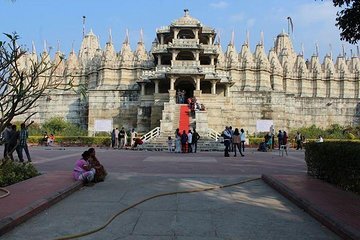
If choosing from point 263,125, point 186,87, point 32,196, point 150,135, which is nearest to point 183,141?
point 150,135

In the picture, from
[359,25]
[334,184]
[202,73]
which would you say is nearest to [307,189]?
[334,184]

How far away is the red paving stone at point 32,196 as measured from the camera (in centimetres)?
691

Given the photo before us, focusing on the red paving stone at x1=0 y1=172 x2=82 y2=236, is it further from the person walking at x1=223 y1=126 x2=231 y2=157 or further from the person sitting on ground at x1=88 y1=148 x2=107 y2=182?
the person walking at x1=223 y1=126 x2=231 y2=157

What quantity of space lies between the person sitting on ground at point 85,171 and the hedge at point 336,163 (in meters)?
6.77

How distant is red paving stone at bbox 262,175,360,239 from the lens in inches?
259

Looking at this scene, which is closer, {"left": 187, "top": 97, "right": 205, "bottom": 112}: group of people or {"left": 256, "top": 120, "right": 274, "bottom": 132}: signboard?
{"left": 187, "top": 97, "right": 205, "bottom": 112}: group of people

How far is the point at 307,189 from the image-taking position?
33.3 feet

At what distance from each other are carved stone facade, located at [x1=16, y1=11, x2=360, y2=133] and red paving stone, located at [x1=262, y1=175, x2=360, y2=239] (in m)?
23.6

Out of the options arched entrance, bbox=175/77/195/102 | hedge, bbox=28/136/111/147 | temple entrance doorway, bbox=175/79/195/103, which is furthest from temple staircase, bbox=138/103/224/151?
temple entrance doorway, bbox=175/79/195/103

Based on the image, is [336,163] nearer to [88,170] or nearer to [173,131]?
[88,170]

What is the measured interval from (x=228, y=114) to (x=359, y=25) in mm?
32794

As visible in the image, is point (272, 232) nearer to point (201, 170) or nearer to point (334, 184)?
point (334, 184)

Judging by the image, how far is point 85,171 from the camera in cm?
1150

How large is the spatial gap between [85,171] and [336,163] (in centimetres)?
707
